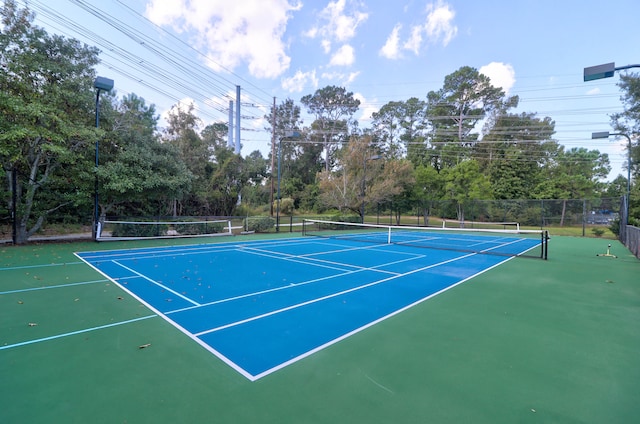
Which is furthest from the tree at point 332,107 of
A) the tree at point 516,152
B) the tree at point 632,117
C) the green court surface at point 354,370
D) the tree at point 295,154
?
the green court surface at point 354,370

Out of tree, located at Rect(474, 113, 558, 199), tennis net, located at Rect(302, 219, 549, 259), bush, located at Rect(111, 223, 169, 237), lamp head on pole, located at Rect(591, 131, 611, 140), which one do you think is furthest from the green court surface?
tree, located at Rect(474, 113, 558, 199)

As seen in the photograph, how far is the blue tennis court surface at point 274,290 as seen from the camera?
12.1ft

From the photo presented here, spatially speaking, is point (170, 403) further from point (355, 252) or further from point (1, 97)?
point (1, 97)

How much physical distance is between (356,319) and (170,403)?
263 centimetres

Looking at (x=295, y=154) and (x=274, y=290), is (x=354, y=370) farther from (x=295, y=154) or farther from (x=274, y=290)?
(x=295, y=154)

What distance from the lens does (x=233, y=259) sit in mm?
9391

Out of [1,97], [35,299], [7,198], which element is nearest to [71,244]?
[7,198]

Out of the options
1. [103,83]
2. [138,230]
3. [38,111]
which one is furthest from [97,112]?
[138,230]

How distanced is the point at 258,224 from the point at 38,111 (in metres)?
11.4

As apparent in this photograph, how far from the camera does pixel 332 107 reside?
156ft

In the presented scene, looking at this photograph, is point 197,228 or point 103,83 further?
point 197,228

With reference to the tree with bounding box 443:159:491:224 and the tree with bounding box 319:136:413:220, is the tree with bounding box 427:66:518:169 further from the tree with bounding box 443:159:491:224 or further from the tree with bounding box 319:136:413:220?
the tree with bounding box 319:136:413:220

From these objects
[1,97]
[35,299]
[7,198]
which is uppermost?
[1,97]

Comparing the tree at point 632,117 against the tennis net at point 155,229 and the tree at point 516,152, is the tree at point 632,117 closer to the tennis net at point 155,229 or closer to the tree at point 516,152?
the tree at point 516,152
